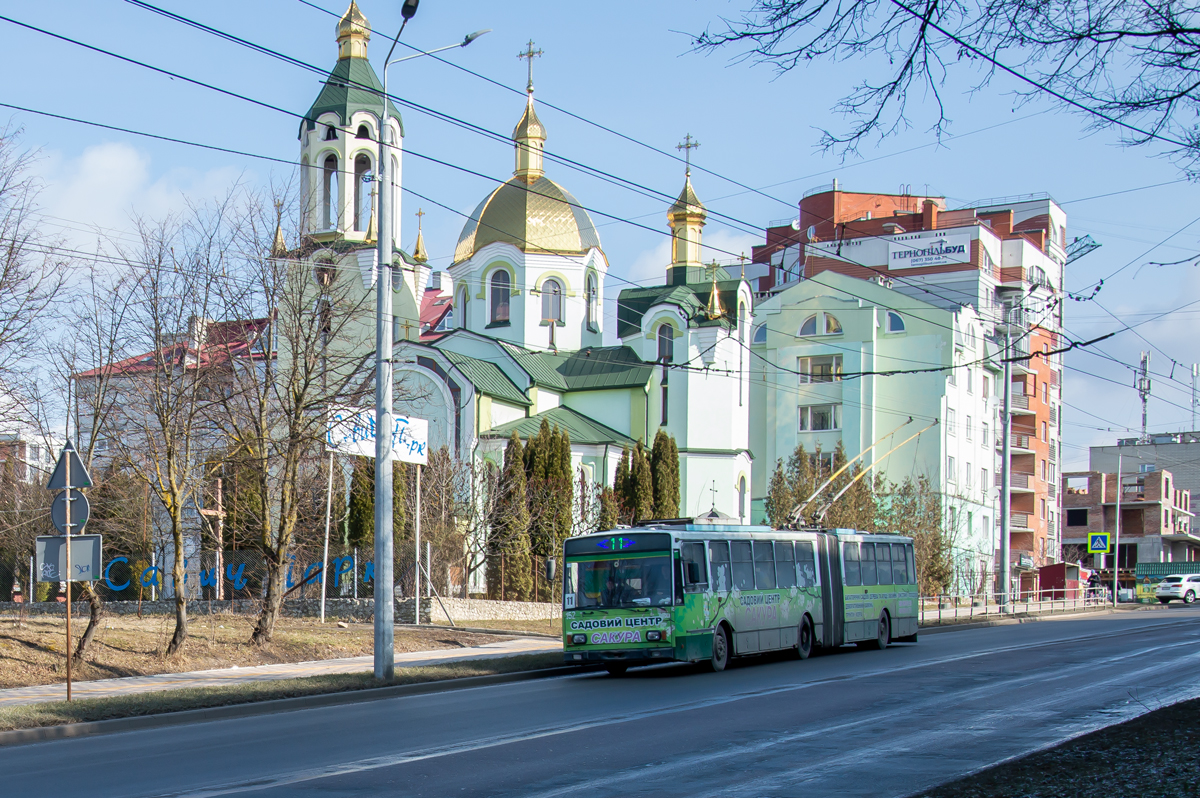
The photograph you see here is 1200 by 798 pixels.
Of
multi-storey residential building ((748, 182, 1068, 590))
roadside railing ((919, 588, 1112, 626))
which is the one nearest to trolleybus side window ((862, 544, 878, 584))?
roadside railing ((919, 588, 1112, 626))

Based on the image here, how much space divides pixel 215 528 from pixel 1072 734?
64.7 ft

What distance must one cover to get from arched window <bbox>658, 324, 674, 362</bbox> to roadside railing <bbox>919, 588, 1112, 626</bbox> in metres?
15.7

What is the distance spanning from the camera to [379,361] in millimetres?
18906

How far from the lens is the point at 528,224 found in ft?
186

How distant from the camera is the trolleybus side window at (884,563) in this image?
28156mm

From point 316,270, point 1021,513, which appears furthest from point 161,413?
point 1021,513

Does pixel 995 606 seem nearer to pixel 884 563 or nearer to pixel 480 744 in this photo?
pixel 884 563

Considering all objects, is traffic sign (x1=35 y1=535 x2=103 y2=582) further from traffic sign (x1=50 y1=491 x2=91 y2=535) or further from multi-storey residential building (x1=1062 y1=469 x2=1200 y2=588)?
multi-storey residential building (x1=1062 y1=469 x2=1200 y2=588)

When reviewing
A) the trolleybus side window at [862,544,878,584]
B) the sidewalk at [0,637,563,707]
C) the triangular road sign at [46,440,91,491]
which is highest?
the triangular road sign at [46,440,91,491]

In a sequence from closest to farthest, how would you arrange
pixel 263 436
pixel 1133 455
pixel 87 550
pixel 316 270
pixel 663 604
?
pixel 87 550
pixel 663 604
pixel 263 436
pixel 316 270
pixel 1133 455

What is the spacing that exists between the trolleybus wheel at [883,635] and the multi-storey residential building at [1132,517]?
216 feet

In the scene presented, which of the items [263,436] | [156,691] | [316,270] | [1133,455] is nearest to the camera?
[156,691]

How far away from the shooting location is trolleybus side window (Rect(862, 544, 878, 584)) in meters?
27.5

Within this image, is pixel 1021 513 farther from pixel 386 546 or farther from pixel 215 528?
pixel 386 546
